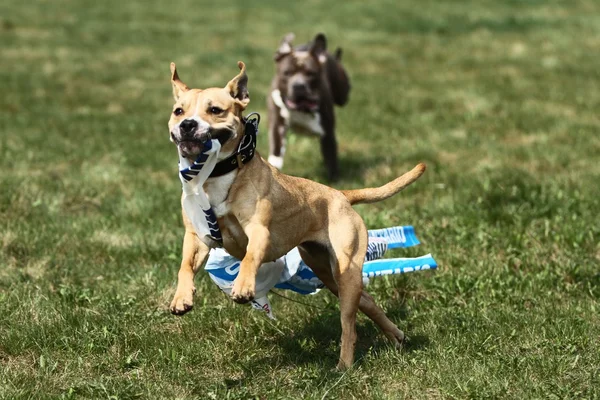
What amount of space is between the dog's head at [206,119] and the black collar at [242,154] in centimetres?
3

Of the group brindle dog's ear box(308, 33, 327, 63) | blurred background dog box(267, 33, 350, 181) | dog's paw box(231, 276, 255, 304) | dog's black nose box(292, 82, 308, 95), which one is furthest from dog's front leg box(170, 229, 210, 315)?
brindle dog's ear box(308, 33, 327, 63)

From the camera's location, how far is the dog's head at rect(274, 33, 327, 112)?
8750 millimetres

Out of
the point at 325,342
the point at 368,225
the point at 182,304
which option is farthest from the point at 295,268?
the point at 368,225

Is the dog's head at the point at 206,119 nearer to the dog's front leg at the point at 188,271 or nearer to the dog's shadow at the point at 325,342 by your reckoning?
the dog's front leg at the point at 188,271

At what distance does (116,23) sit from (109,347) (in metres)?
15.7

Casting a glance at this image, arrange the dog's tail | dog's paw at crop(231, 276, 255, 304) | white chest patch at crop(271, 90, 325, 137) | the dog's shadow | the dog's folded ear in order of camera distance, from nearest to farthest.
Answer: dog's paw at crop(231, 276, 255, 304)
the dog's folded ear
the dog's shadow
the dog's tail
white chest patch at crop(271, 90, 325, 137)

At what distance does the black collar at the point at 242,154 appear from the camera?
427 cm

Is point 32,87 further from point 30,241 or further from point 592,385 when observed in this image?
point 592,385

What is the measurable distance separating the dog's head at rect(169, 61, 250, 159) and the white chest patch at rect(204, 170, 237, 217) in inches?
4.8

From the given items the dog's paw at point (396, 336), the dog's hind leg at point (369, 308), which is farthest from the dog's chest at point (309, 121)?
the dog's paw at point (396, 336)

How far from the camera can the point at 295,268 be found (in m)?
5.09

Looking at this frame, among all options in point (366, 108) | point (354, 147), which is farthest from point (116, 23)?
point (354, 147)

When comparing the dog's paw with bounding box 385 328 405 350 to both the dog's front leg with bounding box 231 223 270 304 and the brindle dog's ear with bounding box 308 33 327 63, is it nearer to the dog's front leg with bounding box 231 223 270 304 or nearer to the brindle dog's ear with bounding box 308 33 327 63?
the dog's front leg with bounding box 231 223 270 304

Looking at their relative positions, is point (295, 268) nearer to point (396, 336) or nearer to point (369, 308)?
point (369, 308)
